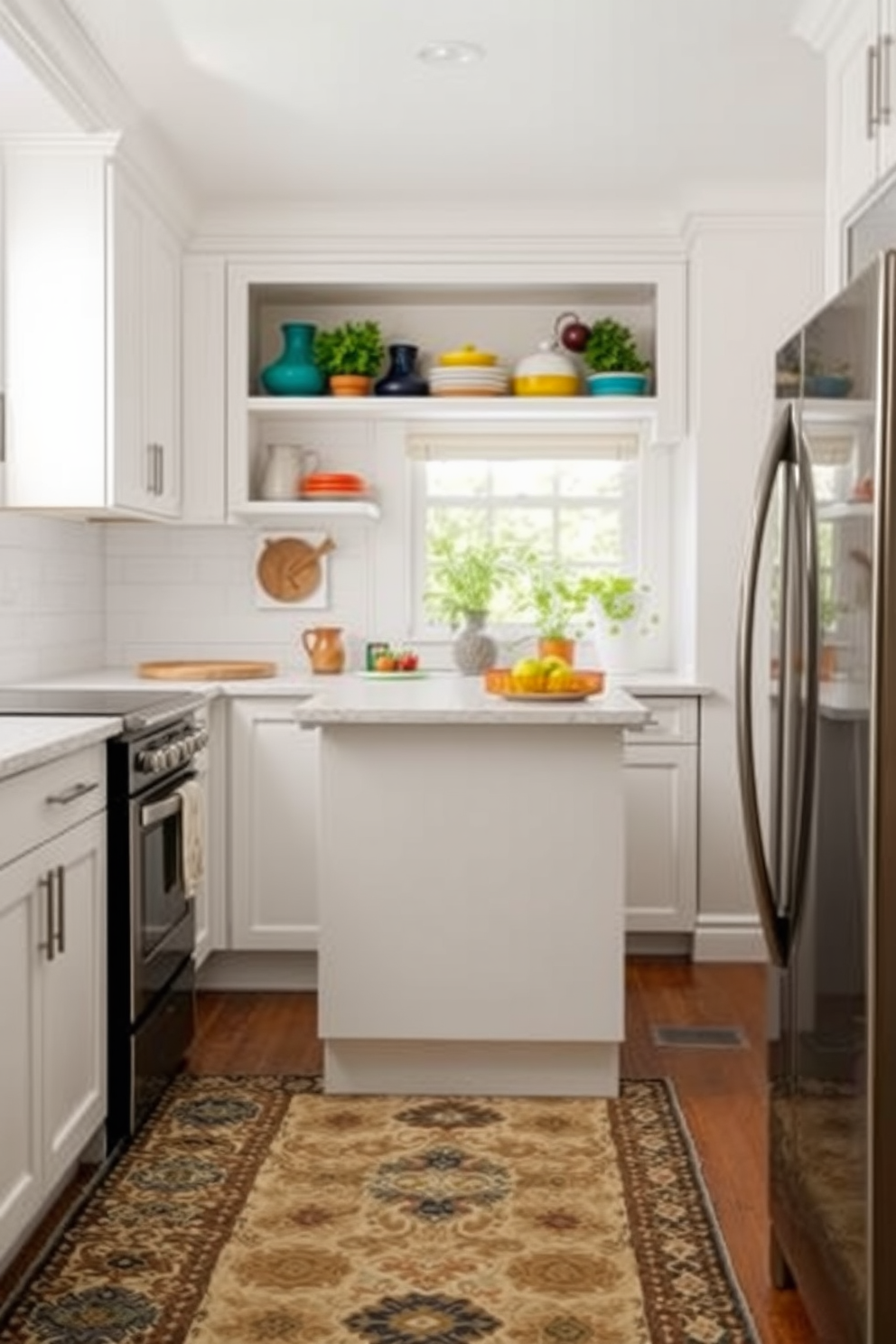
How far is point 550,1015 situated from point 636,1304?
1135 millimetres

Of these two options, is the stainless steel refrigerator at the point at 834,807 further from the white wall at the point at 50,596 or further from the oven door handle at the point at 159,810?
the white wall at the point at 50,596

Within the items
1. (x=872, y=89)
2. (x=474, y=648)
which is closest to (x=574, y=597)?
(x=474, y=648)

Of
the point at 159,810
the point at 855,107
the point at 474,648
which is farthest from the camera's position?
the point at 474,648

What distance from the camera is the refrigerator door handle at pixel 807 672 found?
224cm

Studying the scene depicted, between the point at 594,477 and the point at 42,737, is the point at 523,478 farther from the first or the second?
the point at 42,737

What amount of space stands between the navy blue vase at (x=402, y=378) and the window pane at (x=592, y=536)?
72 centimetres

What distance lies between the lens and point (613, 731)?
376 cm

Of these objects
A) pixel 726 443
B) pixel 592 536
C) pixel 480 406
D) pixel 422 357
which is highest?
pixel 422 357

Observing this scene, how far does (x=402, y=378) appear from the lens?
5.54 meters

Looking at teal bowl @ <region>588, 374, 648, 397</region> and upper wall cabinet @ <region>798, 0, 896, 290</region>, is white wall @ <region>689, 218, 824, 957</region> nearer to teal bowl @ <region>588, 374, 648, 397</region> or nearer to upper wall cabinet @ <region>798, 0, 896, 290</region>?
teal bowl @ <region>588, 374, 648, 397</region>

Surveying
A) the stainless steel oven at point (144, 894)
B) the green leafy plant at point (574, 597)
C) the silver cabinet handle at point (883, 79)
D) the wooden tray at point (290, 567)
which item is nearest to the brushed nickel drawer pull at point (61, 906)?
the stainless steel oven at point (144, 894)

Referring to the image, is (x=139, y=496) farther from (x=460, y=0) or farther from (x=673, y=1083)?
(x=673, y=1083)

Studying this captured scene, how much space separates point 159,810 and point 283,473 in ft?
6.94

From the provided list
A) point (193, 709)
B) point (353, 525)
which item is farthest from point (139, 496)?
point (353, 525)
